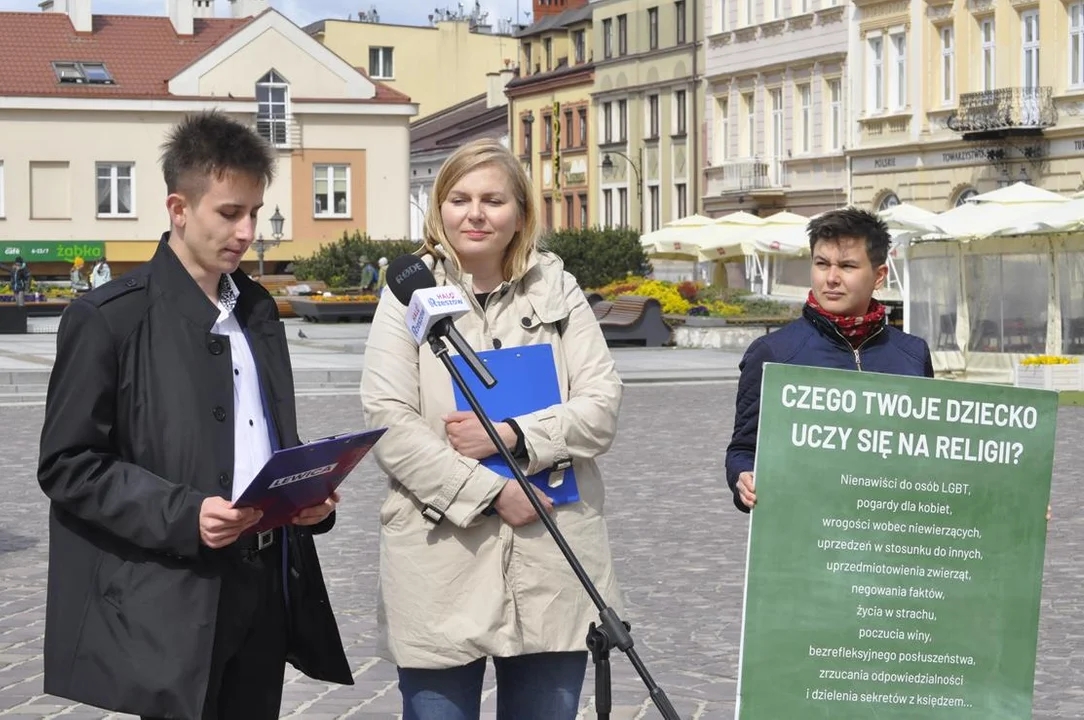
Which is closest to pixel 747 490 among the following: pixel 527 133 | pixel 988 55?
pixel 988 55

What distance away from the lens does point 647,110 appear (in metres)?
70.2

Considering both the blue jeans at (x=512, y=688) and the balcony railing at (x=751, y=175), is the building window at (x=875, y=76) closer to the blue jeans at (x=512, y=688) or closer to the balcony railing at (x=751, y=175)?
the balcony railing at (x=751, y=175)

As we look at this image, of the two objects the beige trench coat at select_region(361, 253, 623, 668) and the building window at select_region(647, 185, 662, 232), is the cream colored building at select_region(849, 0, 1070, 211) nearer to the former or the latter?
the building window at select_region(647, 185, 662, 232)

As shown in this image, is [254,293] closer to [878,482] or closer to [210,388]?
[210,388]

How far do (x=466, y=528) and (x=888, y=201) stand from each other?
48.4m

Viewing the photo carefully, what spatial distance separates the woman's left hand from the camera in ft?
14.2

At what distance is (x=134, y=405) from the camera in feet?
13.1

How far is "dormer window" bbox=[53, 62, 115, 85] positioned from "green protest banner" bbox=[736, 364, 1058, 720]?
62.3 meters

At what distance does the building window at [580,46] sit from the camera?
7675 centimetres

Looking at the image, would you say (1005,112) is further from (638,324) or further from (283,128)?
(283,128)

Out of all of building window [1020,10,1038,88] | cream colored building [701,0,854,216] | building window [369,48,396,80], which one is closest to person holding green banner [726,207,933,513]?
building window [1020,10,1038,88]

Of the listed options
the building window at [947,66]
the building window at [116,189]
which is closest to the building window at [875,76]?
the building window at [947,66]

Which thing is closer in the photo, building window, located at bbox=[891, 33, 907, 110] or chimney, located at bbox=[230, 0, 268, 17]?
building window, located at bbox=[891, 33, 907, 110]

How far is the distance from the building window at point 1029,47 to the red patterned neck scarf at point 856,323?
4147cm
